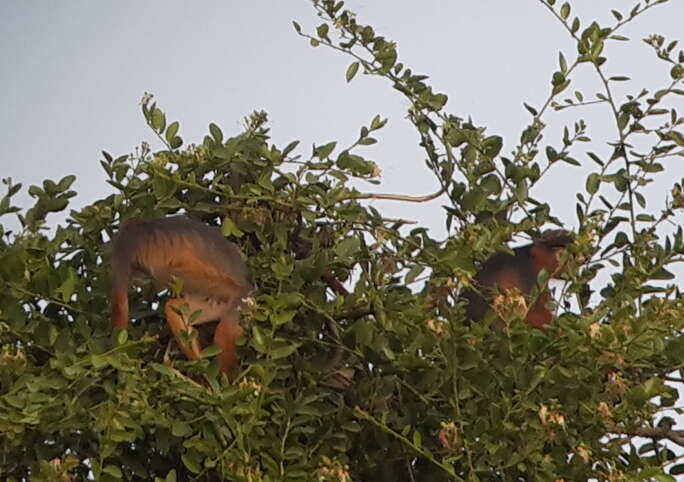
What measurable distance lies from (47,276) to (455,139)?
889 mm

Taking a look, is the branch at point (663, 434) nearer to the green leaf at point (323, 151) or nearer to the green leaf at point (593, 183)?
the green leaf at point (593, 183)

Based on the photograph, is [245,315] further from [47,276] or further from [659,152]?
[659,152]

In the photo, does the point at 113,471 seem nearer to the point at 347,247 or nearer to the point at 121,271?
the point at 121,271

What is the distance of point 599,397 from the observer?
8.29 feet

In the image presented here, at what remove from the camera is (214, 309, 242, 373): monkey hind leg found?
276 cm

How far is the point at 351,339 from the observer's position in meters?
2.63

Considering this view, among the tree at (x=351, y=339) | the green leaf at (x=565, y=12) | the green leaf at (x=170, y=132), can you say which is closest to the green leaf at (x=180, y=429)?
the tree at (x=351, y=339)

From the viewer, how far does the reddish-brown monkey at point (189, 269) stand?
279cm

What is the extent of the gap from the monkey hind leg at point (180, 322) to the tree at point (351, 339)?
42 millimetres

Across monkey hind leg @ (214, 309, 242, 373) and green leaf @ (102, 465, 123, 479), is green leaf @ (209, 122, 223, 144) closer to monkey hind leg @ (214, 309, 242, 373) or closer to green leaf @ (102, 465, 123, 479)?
monkey hind leg @ (214, 309, 242, 373)

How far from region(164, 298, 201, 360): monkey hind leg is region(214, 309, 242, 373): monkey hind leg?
0.05 metres

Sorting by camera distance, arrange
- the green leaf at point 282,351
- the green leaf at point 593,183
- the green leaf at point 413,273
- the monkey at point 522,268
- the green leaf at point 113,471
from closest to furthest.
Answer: the green leaf at point 113,471 < the green leaf at point 282,351 < the green leaf at point 413,273 < the green leaf at point 593,183 < the monkey at point 522,268

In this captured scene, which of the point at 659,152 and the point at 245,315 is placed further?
the point at 659,152

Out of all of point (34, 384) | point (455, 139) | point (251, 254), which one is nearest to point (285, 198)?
point (251, 254)
